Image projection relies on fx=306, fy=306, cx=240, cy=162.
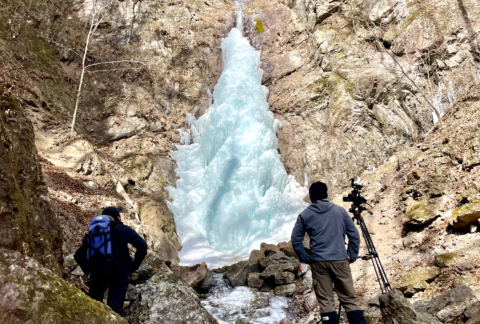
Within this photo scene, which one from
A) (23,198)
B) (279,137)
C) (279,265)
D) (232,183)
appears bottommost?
(279,265)

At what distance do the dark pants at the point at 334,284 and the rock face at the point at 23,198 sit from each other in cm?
281

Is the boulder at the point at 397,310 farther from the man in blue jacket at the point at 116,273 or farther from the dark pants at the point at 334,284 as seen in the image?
the man in blue jacket at the point at 116,273

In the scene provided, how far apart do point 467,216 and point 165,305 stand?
545 centimetres

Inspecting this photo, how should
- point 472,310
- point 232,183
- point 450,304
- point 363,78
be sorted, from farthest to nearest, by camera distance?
point 363,78, point 232,183, point 450,304, point 472,310

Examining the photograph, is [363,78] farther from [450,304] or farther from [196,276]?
[450,304]

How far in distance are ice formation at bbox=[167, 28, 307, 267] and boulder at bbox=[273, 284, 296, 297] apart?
4.28 metres

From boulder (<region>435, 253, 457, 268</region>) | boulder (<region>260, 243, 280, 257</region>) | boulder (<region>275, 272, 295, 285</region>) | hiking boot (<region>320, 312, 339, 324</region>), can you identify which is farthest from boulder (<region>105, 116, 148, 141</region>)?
hiking boot (<region>320, 312, 339, 324</region>)

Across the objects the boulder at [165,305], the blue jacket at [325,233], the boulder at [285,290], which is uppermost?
the blue jacket at [325,233]

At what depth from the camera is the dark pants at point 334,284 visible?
10.7ft

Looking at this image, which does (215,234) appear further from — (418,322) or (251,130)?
(418,322)

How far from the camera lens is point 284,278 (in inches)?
319

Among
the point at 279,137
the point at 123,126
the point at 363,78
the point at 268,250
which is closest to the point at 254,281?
the point at 268,250

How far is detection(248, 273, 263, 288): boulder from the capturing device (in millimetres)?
8547

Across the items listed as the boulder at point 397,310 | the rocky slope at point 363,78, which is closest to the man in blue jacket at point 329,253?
the boulder at point 397,310
